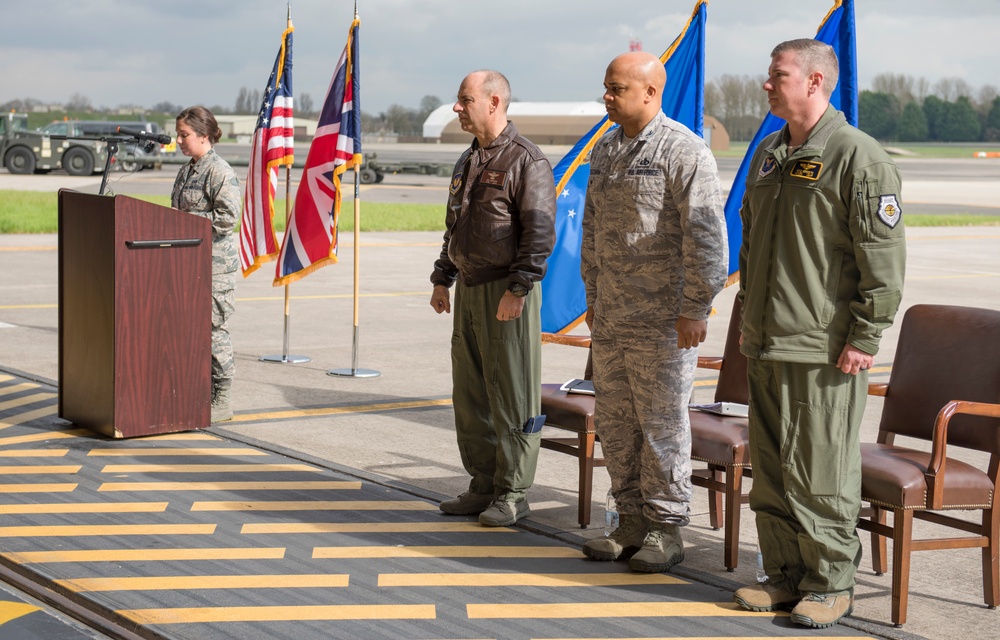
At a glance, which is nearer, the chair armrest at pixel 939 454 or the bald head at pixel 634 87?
the chair armrest at pixel 939 454

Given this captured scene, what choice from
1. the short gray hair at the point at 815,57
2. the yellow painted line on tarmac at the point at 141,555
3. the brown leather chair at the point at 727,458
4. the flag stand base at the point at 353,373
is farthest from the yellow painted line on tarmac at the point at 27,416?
the short gray hair at the point at 815,57

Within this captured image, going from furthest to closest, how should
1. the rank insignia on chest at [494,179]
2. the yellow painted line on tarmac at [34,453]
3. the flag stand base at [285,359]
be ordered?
the flag stand base at [285,359] < the yellow painted line on tarmac at [34,453] < the rank insignia on chest at [494,179]

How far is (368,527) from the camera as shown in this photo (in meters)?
5.69

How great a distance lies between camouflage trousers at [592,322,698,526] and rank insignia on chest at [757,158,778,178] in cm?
77

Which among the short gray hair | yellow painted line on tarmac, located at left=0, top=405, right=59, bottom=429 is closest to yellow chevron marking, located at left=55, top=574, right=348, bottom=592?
the short gray hair

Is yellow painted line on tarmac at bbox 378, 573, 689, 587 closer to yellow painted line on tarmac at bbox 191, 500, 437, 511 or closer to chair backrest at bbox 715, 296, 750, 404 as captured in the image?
yellow painted line on tarmac at bbox 191, 500, 437, 511

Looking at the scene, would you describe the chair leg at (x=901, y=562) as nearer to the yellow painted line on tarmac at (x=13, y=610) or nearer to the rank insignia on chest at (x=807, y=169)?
the rank insignia on chest at (x=807, y=169)

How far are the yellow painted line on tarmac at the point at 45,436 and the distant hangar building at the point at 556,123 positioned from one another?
90995 millimetres

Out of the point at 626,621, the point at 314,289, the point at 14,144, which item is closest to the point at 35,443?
the point at 626,621

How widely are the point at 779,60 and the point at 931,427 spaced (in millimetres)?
1706

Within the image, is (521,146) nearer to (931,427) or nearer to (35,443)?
(931,427)

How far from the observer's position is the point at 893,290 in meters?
4.28

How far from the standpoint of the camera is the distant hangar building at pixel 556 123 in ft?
338

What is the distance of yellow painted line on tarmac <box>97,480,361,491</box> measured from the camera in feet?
20.6
